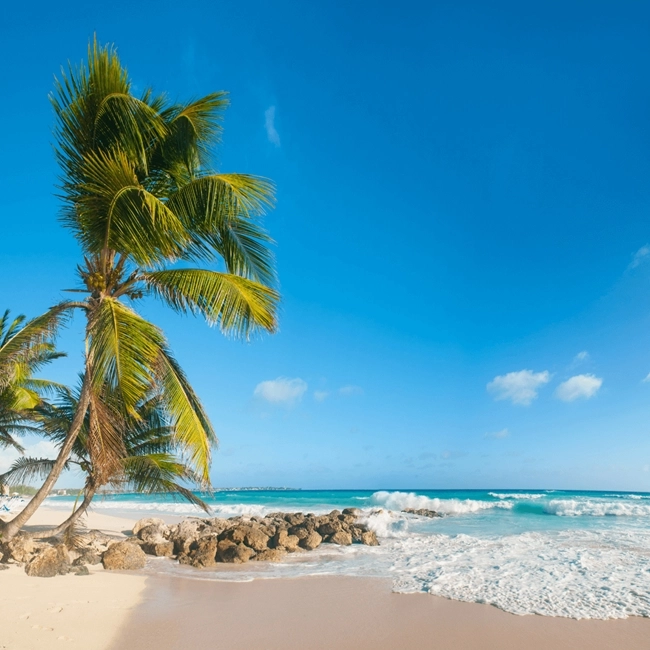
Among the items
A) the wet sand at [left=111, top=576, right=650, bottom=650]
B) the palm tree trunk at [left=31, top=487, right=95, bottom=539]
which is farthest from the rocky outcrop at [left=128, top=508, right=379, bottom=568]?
the wet sand at [left=111, top=576, right=650, bottom=650]

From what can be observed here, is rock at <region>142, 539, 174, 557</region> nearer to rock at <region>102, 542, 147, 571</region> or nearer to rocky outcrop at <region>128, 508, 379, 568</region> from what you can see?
rocky outcrop at <region>128, 508, 379, 568</region>

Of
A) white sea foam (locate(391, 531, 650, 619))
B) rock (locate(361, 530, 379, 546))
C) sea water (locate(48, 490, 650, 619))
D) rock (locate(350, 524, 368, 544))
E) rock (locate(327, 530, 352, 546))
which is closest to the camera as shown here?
white sea foam (locate(391, 531, 650, 619))

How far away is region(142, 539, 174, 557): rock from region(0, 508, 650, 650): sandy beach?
3948mm

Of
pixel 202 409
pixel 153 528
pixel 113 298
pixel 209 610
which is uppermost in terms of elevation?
pixel 113 298

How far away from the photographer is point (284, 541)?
1369cm

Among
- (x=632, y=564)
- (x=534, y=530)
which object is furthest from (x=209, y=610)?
(x=534, y=530)

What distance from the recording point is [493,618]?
6992mm

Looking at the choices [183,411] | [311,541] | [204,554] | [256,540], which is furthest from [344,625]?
[311,541]

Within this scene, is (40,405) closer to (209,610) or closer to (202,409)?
(202,409)

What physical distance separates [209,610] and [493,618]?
4.16m

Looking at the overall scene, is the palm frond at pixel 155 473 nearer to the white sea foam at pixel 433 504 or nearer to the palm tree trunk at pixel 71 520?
the palm tree trunk at pixel 71 520

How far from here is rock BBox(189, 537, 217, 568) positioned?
1120 cm

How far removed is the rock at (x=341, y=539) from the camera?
588 inches

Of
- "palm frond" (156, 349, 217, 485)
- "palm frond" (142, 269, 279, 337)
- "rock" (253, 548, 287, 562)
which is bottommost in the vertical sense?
"rock" (253, 548, 287, 562)
